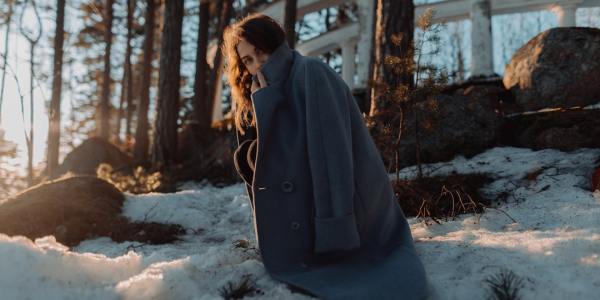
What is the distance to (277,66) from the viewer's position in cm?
275

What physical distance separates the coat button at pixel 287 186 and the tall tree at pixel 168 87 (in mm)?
8727

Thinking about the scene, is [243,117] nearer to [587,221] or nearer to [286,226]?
[286,226]

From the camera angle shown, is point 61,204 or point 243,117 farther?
point 61,204

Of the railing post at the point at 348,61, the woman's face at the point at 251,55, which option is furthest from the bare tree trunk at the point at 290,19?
the woman's face at the point at 251,55

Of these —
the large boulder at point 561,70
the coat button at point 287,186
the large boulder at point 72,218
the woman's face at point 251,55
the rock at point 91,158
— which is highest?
the large boulder at point 561,70

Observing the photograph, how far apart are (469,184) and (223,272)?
310 cm

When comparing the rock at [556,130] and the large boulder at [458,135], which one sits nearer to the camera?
the rock at [556,130]

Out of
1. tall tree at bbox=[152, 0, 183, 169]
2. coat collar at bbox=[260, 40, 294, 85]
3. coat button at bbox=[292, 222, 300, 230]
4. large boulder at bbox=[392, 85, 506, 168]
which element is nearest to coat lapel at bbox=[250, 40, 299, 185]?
coat collar at bbox=[260, 40, 294, 85]

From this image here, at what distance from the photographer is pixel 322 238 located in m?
2.46

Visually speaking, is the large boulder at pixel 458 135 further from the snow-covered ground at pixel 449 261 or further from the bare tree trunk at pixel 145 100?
the bare tree trunk at pixel 145 100

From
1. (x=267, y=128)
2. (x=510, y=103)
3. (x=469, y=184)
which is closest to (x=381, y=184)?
(x=267, y=128)

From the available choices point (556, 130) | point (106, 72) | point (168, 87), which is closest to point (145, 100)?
point (168, 87)

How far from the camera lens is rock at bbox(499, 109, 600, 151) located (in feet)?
17.4

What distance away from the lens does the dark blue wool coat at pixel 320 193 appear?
8.05 ft
